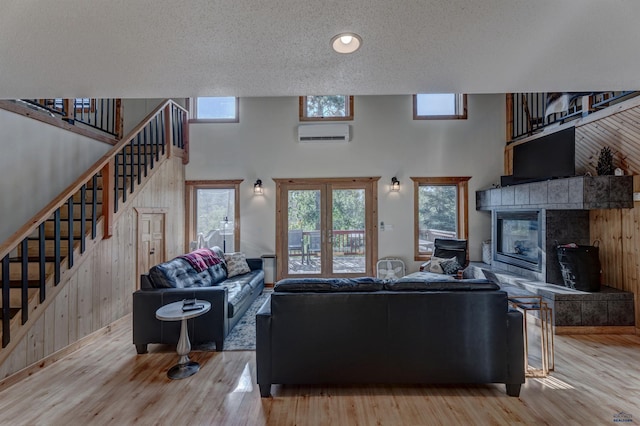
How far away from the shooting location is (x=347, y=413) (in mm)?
2082

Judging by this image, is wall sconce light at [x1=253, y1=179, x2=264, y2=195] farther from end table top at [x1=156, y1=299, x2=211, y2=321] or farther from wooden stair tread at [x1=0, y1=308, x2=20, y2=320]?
wooden stair tread at [x1=0, y1=308, x2=20, y2=320]

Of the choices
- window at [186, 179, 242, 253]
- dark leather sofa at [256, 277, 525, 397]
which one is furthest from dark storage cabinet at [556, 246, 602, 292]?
window at [186, 179, 242, 253]

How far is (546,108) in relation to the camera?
4.66 meters

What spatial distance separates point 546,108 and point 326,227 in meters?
4.26

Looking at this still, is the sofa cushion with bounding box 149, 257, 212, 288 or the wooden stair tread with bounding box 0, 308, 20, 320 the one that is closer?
the wooden stair tread with bounding box 0, 308, 20, 320

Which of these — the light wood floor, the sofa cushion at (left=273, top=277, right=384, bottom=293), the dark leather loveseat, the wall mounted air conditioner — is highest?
the wall mounted air conditioner

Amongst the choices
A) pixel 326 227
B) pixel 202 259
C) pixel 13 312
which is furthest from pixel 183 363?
pixel 326 227

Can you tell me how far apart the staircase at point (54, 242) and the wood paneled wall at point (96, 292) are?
0.37 feet

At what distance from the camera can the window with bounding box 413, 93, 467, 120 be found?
5.68m

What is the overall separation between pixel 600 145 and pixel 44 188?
24.0 feet

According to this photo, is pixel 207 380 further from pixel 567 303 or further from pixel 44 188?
pixel 567 303

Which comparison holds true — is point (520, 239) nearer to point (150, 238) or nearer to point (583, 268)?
point (583, 268)

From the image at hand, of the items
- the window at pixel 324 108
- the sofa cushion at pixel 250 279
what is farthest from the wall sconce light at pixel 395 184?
the sofa cushion at pixel 250 279

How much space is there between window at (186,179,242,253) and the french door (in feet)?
2.91
